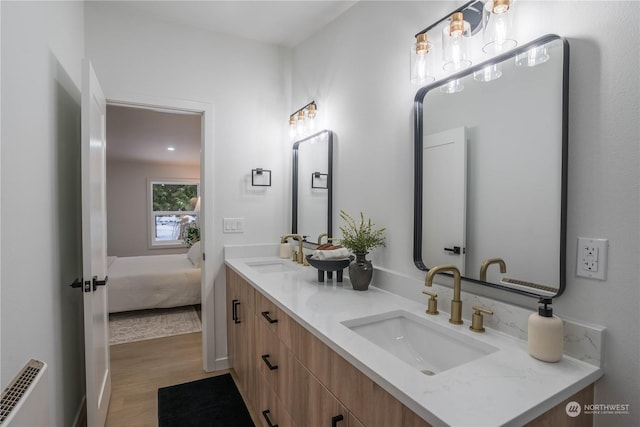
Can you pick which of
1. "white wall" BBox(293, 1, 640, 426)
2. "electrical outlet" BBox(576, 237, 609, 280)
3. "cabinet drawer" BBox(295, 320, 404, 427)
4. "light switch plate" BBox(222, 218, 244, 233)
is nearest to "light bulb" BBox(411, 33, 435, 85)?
"white wall" BBox(293, 1, 640, 426)

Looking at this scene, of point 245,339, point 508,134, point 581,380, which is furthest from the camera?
point 245,339

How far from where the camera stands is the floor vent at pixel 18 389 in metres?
0.86

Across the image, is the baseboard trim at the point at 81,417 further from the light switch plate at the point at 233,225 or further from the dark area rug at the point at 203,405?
the light switch plate at the point at 233,225

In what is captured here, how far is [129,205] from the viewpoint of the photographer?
6980 mm

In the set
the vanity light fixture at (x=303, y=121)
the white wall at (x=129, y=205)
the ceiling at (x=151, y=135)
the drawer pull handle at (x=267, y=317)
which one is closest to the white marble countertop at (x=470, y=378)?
the drawer pull handle at (x=267, y=317)

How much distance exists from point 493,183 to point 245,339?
171cm

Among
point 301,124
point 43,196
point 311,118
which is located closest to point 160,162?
point 301,124

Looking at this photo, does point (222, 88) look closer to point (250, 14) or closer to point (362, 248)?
point (250, 14)

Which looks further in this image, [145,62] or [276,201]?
[276,201]

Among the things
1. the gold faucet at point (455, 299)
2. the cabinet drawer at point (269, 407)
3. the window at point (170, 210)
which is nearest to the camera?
the gold faucet at point (455, 299)

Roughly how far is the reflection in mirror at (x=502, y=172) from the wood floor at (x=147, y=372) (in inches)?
63.4

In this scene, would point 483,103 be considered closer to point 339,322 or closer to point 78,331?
point 339,322

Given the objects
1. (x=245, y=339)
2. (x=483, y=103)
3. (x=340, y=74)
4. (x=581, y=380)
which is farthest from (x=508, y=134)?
(x=245, y=339)

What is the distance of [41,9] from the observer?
1324 mm
